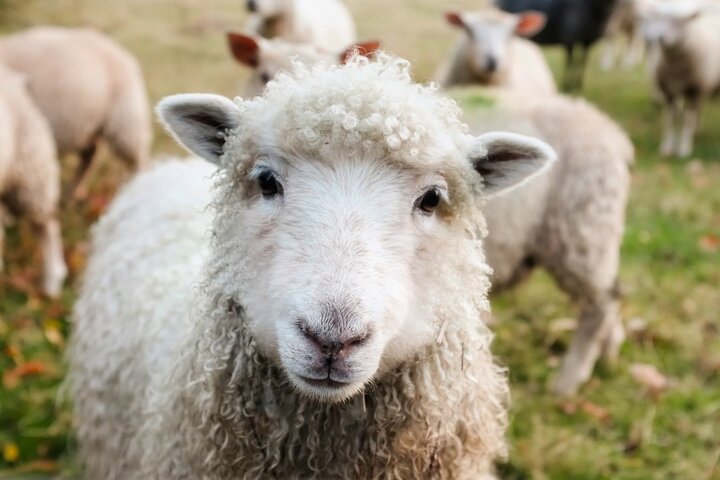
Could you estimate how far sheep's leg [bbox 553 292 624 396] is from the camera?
3.93 meters

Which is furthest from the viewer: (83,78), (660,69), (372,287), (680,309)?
(660,69)

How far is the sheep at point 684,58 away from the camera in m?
8.38

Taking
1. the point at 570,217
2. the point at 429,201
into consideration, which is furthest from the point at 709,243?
the point at 429,201

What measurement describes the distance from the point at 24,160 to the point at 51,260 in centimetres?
77

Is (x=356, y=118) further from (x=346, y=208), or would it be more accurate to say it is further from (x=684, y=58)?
(x=684, y=58)

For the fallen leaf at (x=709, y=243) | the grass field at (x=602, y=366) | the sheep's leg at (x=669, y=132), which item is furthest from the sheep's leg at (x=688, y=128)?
the fallen leaf at (x=709, y=243)

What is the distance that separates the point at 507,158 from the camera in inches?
79.0

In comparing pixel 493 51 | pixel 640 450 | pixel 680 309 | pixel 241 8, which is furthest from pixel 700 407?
pixel 241 8

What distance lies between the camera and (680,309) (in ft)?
15.8

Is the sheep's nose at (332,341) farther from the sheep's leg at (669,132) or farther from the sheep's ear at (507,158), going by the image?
the sheep's leg at (669,132)

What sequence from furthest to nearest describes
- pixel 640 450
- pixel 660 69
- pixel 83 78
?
pixel 660 69 < pixel 83 78 < pixel 640 450

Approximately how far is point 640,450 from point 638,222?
10.5 feet

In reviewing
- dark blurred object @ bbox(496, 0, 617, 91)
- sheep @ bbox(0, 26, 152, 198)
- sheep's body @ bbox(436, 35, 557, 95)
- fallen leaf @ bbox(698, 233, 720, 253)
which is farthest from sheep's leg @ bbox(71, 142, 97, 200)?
dark blurred object @ bbox(496, 0, 617, 91)

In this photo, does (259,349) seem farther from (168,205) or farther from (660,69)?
(660,69)
